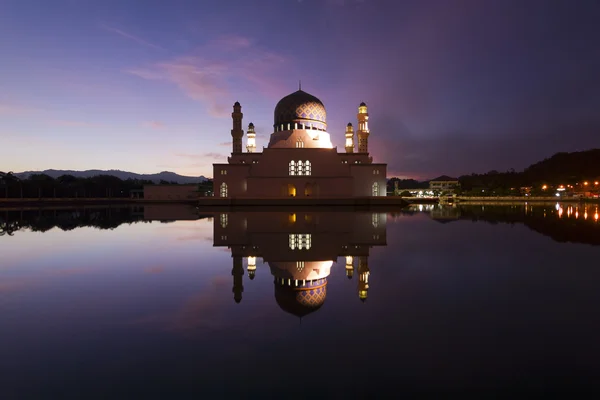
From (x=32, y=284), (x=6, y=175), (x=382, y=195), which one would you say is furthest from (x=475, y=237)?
(x=6, y=175)

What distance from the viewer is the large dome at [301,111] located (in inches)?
1330

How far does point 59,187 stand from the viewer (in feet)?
146

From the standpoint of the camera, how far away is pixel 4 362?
8.49 feet

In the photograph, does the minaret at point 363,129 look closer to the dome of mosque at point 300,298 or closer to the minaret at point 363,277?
the minaret at point 363,277

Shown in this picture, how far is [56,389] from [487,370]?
2.84 metres

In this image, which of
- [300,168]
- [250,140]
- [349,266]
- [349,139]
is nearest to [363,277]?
[349,266]

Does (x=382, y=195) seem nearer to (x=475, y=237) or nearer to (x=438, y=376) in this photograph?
(x=475, y=237)

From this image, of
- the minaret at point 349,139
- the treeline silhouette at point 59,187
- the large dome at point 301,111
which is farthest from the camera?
the treeline silhouette at point 59,187

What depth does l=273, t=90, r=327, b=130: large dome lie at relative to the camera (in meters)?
33.8

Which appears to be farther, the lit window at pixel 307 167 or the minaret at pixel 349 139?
the minaret at pixel 349 139

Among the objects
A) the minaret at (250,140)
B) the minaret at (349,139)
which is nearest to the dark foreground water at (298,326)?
the minaret at (250,140)

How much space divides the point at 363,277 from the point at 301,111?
30200 mm

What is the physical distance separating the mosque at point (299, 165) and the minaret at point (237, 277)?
906 inches

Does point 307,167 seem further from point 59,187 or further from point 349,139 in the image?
point 59,187
